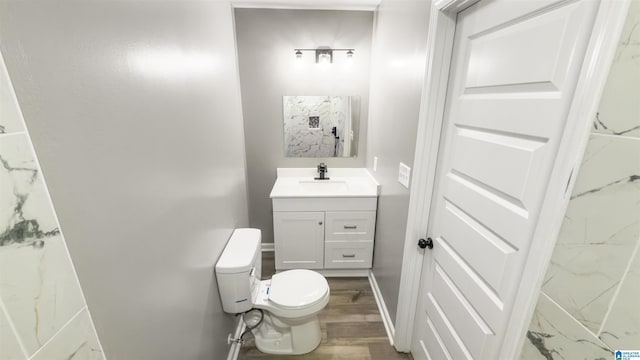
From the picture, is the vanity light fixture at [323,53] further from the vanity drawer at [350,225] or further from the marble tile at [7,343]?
the marble tile at [7,343]

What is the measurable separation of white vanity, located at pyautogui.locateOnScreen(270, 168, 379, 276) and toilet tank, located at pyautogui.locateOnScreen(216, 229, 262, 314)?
659 millimetres

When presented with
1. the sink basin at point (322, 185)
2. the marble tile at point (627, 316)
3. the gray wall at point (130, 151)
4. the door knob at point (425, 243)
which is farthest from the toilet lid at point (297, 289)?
the marble tile at point (627, 316)

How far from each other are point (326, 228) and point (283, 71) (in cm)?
152

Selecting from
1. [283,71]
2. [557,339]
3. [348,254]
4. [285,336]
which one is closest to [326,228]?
A: [348,254]

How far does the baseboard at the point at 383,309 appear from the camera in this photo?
1.74 meters

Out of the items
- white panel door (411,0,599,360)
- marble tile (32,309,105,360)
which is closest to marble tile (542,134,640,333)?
white panel door (411,0,599,360)

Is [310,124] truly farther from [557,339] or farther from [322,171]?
[557,339]

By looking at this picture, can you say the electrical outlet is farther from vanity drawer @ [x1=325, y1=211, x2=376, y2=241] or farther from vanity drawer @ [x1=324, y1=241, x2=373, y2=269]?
vanity drawer @ [x1=324, y1=241, x2=373, y2=269]

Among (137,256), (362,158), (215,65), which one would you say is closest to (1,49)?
(137,256)

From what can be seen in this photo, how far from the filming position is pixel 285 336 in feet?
5.46

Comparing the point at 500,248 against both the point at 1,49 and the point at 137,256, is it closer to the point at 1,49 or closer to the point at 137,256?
the point at 137,256

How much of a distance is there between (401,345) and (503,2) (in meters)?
1.86

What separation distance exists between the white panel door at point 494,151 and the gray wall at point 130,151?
114cm

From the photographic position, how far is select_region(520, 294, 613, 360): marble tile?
55cm
